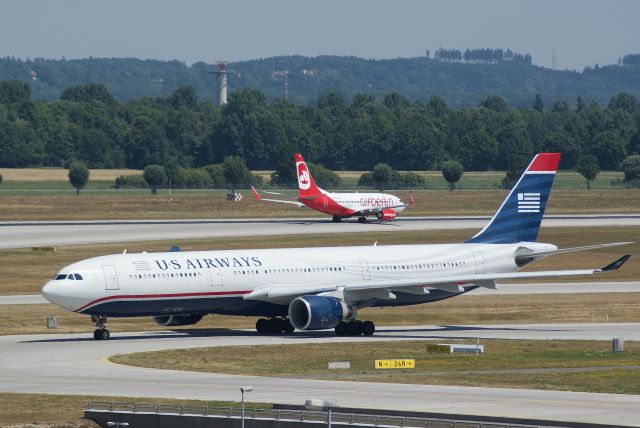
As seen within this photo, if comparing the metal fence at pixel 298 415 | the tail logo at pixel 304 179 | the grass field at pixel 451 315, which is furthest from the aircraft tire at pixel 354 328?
the tail logo at pixel 304 179

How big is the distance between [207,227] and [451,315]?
61.8 meters

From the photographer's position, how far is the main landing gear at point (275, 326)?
66.9m

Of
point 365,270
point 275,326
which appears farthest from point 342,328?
point 365,270

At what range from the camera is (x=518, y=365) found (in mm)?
54094

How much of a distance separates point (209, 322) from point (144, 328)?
4296mm

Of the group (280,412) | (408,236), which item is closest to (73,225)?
(408,236)

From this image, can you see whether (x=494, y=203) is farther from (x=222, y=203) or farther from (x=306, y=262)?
(x=306, y=262)

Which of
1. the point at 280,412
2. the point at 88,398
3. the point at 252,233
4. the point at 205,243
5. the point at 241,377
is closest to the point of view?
the point at 280,412

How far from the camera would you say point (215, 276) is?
63781 millimetres

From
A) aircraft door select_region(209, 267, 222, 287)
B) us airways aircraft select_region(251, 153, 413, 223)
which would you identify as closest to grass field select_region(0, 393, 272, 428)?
aircraft door select_region(209, 267, 222, 287)

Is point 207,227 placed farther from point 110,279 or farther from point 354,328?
point 110,279

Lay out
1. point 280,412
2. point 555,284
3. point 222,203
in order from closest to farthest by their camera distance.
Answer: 1. point 280,412
2. point 555,284
3. point 222,203

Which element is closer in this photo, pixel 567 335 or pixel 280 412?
pixel 280 412

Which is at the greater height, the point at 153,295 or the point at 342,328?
the point at 153,295
